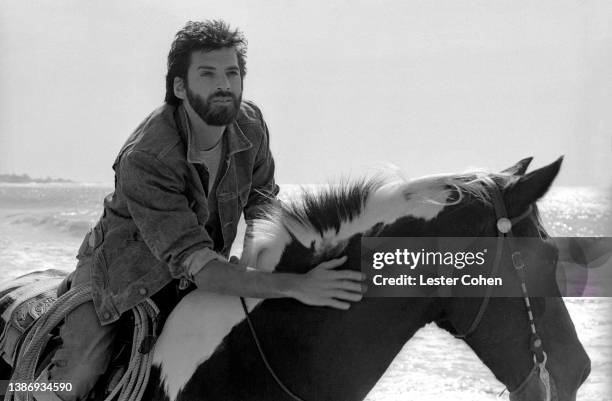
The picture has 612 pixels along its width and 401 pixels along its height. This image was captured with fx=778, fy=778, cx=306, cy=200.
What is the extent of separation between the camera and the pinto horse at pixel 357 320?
227cm

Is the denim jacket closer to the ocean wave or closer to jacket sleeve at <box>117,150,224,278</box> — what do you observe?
jacket sleeve at <box>117,150,224,278</box>

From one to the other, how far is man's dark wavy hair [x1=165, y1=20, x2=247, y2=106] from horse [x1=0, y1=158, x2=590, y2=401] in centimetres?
59

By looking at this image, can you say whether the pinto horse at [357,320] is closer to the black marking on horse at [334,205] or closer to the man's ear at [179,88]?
the black marking on horse at [334,205]

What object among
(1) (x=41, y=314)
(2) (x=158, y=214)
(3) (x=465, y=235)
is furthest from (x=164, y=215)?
(3) (x=465, y=235)

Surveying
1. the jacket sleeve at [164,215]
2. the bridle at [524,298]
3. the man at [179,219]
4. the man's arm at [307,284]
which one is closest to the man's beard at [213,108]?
the man at [179,219]

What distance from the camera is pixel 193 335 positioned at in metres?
2.47

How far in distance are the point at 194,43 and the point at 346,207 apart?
2.53ft

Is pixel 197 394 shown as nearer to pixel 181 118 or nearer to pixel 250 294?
pixel 250 294

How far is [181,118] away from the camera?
2.65 metres

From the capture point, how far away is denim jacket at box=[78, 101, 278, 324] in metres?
2.45

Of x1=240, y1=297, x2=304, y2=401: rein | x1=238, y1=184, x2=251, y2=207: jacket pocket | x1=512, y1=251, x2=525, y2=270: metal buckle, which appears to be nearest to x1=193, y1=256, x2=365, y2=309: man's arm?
x1=240, y1=297, x2=304, y2=401: rein

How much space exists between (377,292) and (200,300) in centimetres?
59

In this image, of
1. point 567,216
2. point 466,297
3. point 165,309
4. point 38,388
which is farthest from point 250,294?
point 567,216

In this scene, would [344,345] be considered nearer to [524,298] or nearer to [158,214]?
[524,298]
